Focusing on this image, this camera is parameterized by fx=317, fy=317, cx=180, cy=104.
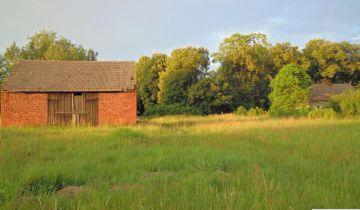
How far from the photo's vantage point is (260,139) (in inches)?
562

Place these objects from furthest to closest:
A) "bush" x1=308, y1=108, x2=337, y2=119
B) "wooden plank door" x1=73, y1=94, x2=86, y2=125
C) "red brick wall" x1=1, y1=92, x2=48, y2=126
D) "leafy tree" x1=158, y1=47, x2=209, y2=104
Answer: "leafy tree" x1=158, y1=47, x2=209, y2=104, "bush" x1=308, y1=108, x2=337, y2=119, "wooden plank door" x1=73, y1=94, x2=86, y2=125, "red brick wall" x1=1, y1=92, x2=48, y2=126

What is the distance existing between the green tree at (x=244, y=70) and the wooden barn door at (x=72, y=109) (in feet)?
83.8

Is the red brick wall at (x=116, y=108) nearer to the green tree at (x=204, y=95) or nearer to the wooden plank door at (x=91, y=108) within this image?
the wooden plank door at (x=91, y=108)

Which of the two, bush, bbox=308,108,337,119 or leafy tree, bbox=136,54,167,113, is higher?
leafy tree, bbox=136,54,167,113

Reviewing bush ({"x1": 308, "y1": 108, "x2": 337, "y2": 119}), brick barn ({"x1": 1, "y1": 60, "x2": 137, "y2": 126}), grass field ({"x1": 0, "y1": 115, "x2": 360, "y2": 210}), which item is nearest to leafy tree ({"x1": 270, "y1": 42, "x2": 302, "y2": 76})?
bush ({"x1": 308, "y1": 108, "x2": 337, "y2": 119})

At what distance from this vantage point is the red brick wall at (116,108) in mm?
23391

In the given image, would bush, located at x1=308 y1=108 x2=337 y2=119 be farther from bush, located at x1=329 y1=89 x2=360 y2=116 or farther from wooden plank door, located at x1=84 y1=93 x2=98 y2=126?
wooden plank door, located at x1=84 y1=93 x2=98 y2=126

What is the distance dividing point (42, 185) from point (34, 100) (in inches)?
737

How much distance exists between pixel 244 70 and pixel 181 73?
40.2 feet

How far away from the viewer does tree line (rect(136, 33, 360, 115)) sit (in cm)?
4503

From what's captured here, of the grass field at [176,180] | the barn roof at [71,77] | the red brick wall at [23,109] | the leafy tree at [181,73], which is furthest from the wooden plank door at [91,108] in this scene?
the leafy tree at [181,73]

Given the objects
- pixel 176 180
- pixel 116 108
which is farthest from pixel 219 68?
pixel 176 180

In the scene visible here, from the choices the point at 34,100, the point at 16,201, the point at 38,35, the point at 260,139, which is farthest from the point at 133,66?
the point at 38,35

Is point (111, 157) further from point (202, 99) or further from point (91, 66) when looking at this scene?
point (202, 99)
